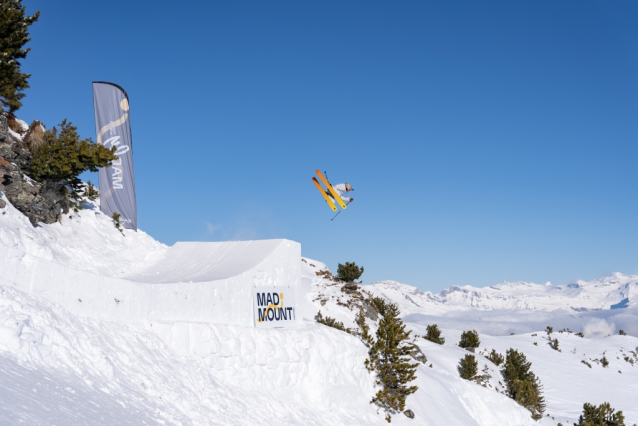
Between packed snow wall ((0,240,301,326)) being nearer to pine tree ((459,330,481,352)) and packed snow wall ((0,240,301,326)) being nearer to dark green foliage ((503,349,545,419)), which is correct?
dark green foliage ((503,349,545,419))

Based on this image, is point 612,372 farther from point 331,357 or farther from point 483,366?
point 331,357

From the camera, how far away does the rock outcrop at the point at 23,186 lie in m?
19.1

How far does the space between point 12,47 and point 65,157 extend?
247 inches

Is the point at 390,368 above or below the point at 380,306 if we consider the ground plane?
below

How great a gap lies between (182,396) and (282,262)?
1141 centimetres

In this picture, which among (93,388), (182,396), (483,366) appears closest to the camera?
(93,388)

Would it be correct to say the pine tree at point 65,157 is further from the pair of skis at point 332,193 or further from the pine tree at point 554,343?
the pine tree at point 554,343

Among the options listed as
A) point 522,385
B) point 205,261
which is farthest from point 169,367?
point 522,385

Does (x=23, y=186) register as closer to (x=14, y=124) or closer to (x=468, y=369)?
(x=14, y=124)

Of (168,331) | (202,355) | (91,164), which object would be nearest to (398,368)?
(202,355)

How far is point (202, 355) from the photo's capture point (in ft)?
56.4

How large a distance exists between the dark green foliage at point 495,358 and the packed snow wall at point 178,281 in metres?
28.7

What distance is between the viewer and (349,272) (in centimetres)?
4400

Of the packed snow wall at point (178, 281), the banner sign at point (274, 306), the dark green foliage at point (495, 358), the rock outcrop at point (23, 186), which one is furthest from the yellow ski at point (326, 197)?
the dark green foliage at point (495, 358)
